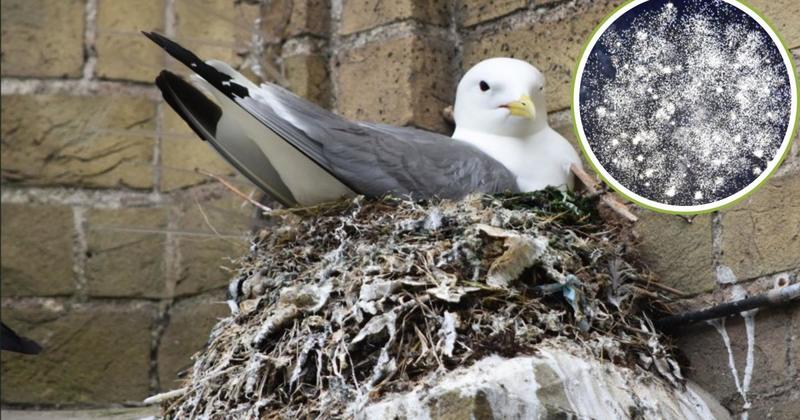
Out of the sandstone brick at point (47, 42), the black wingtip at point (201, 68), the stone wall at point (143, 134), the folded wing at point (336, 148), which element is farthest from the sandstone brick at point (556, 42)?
the sandstone brick at point (47, 42)

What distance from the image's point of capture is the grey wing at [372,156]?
3.00 metres

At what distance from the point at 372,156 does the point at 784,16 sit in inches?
33.7

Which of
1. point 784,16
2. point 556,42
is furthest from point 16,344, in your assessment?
point 784,16

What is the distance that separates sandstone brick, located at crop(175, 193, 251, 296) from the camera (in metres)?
3.71

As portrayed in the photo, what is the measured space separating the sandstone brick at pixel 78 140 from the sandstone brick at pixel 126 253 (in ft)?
0.27

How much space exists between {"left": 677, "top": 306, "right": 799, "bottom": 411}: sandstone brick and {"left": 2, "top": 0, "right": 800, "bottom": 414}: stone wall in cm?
64

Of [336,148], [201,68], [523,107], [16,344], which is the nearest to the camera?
[201,68]

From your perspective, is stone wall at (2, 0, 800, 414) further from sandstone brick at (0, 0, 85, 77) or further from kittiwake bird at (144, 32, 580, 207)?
kittiwake bird at (144, 32, 580, 207)

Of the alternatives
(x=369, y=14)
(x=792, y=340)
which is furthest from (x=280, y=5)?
(x=792, y=340)

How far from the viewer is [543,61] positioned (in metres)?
3.40

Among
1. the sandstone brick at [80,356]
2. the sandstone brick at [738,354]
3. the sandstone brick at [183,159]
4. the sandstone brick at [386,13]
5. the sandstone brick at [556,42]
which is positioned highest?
the sandstone brick at [386,13]

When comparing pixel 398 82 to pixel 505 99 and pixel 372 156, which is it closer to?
pixel 505 99

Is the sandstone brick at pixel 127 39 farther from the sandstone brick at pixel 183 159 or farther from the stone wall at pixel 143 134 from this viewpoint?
the sandstone brick at pixel 183 159

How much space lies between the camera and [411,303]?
263 centimetres
